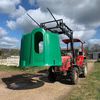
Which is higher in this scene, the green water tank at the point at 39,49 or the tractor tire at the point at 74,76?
the green water tank at the point at 39,49

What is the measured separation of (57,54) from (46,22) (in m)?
2.17

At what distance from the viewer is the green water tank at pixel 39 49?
10.9 meters

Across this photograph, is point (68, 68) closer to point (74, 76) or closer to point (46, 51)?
point (74, 76)

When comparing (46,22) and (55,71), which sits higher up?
(46,22)

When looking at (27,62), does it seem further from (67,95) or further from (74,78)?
(74,78)

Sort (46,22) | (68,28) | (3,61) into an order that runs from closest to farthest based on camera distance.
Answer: (46,22) → (68,28) → (3,61)

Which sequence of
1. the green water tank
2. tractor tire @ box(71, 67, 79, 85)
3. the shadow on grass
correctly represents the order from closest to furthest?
the green water tank
the shadow on grass
tractor tire @ box(71, 67, 79, 85)

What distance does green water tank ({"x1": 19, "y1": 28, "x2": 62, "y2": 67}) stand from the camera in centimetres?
1088

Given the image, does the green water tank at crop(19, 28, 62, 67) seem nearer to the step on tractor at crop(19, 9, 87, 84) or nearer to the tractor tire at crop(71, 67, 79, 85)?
the step on tractor at crop(19, 9, 87, 84)

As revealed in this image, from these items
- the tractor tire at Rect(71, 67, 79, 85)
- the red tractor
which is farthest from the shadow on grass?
the tractor tire at Rect(71, 67, 79, 85)

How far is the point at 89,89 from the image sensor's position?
38.1 ft

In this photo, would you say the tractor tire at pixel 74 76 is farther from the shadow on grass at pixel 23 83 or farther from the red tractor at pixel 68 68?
the shadow on grass at pixel 23 83

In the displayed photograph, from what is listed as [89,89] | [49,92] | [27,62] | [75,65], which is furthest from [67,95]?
[75,65]

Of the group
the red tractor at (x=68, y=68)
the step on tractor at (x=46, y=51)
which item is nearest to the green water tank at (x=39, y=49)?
the step on tractor at (x=46, y=51)
